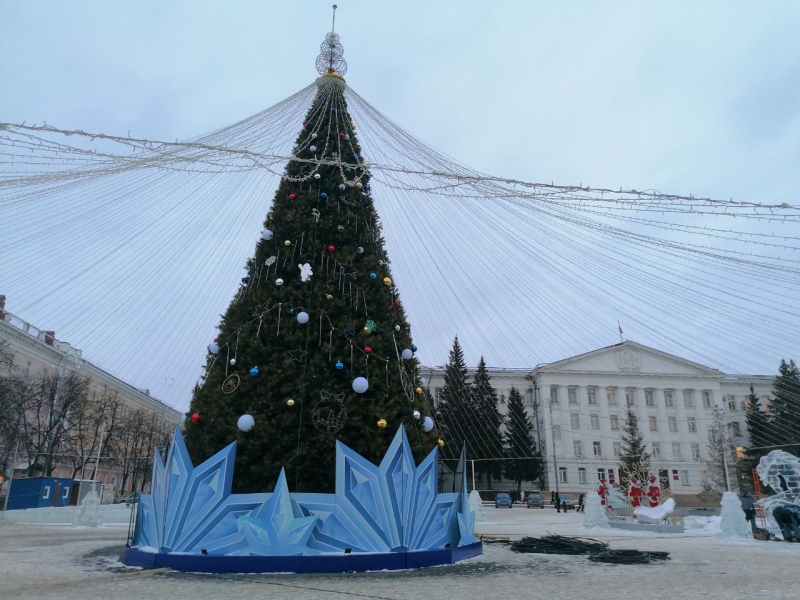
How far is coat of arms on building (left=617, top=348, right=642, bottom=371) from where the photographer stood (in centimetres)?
5125

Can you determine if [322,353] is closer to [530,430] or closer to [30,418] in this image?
[30,418]

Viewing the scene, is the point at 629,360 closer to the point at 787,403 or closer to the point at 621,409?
the point at 621,409

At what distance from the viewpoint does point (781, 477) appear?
12117 millimetres

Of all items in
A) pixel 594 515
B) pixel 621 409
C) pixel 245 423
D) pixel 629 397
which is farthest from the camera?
pixel 629 397

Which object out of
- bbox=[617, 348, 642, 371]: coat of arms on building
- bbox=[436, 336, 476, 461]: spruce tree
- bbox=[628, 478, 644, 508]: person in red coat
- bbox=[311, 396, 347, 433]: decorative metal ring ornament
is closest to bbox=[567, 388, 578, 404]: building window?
bbox=[617, 348, 642, 371]: coat of arms on building

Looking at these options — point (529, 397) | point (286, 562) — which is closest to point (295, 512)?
point (286, 562)

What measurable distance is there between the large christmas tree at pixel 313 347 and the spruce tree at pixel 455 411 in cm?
2714

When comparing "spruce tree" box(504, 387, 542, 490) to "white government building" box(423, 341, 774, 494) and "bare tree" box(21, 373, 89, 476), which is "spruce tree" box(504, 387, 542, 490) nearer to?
"white government building" box(423, 341, 774, 494)

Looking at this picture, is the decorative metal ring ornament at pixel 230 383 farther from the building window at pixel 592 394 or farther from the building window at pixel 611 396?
the building window at pixel 611 396

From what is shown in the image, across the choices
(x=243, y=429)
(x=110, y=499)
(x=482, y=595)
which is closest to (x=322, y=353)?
(x=243, y=429)

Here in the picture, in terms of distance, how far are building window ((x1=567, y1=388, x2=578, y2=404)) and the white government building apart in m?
0.09

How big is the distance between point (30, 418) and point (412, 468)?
116ft

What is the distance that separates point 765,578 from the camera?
6.52 metres

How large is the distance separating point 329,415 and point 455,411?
34282mm
